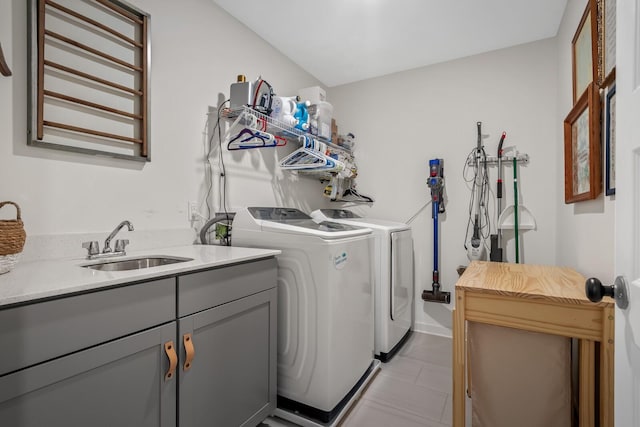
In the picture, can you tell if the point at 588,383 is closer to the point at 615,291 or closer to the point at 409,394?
the point at 615,291

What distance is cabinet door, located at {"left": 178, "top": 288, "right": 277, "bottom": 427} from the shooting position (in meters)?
1.20

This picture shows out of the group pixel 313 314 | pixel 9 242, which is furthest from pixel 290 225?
pixel 9 242

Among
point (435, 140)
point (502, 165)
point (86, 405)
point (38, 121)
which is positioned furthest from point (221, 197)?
point (502, 165)

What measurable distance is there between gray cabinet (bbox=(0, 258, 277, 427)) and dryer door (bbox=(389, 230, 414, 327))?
1.20 meters

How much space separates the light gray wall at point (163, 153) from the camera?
1271 millimetres

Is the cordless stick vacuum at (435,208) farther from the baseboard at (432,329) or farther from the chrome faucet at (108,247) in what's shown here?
the chrome faucet at (108,247)

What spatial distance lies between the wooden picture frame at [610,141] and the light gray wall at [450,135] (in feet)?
4.52

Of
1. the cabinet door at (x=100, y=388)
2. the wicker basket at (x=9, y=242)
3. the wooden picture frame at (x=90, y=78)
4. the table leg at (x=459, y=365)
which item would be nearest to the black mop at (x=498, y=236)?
the table leg at (x=459, y=365)

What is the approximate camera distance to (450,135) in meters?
2.96

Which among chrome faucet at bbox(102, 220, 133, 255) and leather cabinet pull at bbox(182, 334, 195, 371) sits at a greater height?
chrome faucet at bbox(102, 220, 133, 255)

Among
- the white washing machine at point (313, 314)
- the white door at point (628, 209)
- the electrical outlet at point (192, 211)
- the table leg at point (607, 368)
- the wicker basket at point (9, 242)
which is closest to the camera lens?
the white door at point (628, 209)

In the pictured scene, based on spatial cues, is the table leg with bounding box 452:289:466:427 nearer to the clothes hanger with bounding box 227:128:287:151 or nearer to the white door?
the white door

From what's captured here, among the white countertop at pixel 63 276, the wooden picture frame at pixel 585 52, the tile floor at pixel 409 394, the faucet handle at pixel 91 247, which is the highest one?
the wooden picture frame at pixel 585 52

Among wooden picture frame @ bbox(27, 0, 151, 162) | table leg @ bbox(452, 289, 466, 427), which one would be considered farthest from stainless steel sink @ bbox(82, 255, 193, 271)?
table leg @ bbox(452, 289, 466, 427)
